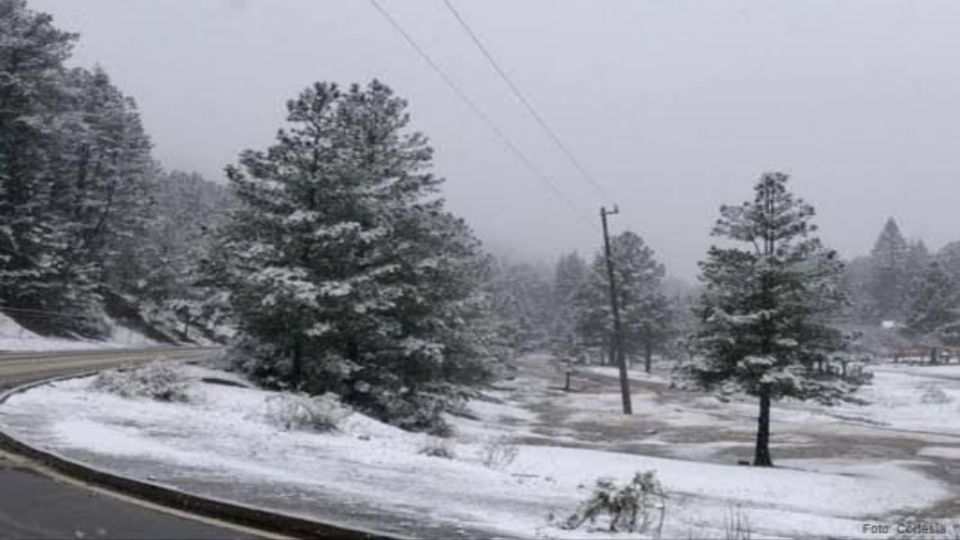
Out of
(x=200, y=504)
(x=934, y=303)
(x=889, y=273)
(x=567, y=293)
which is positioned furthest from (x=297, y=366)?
(x=889, y=273)

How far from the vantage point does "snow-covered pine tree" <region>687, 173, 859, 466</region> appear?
26016 mm

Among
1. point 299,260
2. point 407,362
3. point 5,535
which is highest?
point 299,260

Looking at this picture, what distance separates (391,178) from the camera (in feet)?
100

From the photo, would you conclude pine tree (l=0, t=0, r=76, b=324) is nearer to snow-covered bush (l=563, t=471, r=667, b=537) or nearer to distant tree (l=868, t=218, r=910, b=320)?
snow-covered bush (l=563, t=471, r=667, b=537)

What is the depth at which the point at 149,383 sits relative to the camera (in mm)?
18203

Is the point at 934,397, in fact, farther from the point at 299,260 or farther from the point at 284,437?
the point at 284,437

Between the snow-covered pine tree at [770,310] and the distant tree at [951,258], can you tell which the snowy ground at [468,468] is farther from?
the distant tree at [951,258]

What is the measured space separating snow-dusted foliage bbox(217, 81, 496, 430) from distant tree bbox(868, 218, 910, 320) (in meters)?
129

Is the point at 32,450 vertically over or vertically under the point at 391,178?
under

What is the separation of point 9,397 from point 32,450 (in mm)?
6241

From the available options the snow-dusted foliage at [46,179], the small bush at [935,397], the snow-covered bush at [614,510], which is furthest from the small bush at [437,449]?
the small bush at [935,397]

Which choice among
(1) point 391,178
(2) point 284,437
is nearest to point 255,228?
(1) point 391,178

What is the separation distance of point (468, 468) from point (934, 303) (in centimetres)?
10078

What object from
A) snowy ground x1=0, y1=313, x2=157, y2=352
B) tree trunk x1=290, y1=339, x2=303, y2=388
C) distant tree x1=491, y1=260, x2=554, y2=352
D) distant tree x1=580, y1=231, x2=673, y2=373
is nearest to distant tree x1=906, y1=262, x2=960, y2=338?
distant tree x1=580, y1=231, x2=673, y2=373
